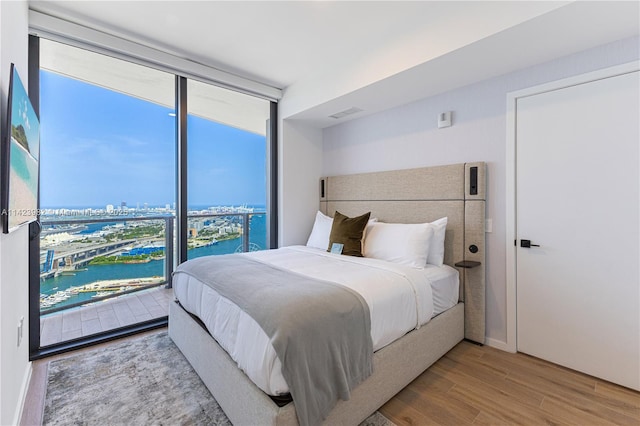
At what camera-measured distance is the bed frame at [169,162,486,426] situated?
4.90ft

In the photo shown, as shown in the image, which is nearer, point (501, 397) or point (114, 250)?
point (501, 397)

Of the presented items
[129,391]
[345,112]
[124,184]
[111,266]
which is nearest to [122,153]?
[124,184]

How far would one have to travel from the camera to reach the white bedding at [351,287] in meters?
1.34

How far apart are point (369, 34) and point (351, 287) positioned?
2.26m

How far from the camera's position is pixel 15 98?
4.71ft

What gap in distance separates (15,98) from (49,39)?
144 centimetres

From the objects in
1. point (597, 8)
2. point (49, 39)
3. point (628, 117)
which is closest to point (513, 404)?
point (628, 117)

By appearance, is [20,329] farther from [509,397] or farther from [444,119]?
[444,119]

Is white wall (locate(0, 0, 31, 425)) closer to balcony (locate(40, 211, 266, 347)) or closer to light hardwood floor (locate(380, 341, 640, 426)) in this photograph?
balcony (locate(40, 211, 266, 347))

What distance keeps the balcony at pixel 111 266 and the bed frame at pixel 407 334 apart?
1.09 meters

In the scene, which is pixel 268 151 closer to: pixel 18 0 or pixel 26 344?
pixel 18 0

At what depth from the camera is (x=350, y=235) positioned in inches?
114

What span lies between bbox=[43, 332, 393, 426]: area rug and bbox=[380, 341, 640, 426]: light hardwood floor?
0.32 m

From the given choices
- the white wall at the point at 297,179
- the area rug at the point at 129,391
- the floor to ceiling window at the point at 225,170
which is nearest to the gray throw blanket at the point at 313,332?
the area rug at the point at 129,391
